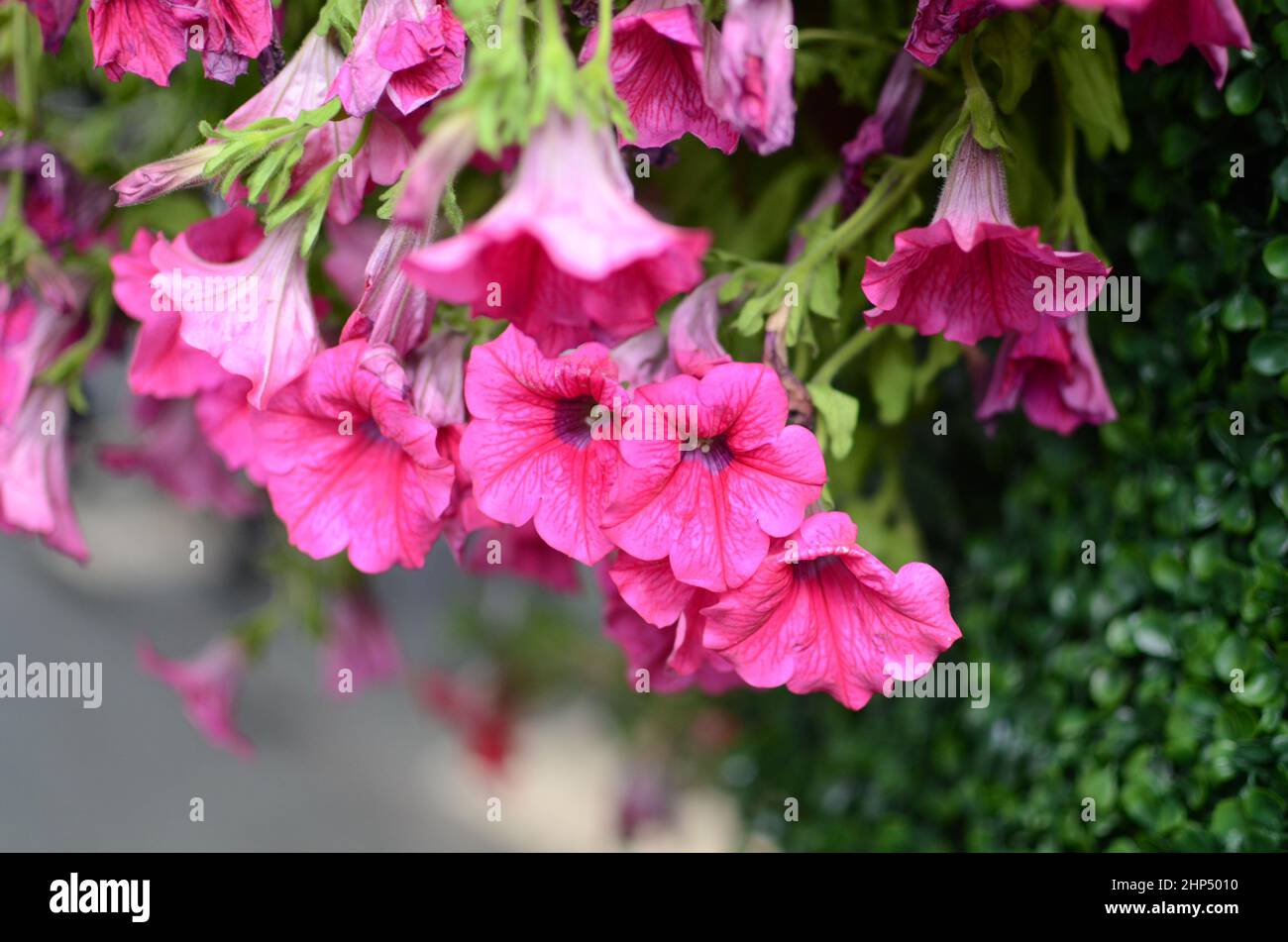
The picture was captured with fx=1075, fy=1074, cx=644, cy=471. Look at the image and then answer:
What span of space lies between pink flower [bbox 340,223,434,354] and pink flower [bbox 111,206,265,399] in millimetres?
137

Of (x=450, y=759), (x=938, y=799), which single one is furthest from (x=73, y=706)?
(x=938, y=799)

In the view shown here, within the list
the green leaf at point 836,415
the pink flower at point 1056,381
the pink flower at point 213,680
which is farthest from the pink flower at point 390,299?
the pink flower at point 213,680

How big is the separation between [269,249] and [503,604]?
132cm

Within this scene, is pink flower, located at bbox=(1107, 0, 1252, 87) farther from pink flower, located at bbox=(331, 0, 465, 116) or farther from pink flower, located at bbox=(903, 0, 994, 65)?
pink flower, located at bbox=(331, 0, 465, 116)

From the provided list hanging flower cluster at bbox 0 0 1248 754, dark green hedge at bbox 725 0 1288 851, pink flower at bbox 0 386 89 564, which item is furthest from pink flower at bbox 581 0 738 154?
pink flower at bbox 0 386 89 564

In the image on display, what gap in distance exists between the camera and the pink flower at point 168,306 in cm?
72

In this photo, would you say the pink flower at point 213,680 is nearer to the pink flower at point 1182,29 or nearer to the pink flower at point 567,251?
the pink flower at point 567,251

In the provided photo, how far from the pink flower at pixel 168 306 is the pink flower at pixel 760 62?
36 cm

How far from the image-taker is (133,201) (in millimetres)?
633

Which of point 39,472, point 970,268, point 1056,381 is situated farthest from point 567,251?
point 39,472

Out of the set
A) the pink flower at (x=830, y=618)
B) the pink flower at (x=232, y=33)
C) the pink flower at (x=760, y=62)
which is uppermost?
the pink flower at (x=232, y=33)

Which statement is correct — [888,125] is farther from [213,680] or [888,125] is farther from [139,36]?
[213,680]

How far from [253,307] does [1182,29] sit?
55 cm
